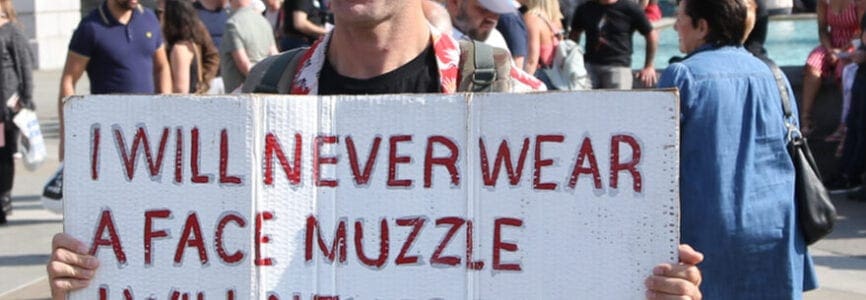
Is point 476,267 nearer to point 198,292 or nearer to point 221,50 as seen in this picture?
point 198,292

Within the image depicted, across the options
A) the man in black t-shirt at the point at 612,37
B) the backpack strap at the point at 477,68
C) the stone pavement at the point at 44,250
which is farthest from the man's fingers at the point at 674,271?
the man in black t-shirt at the point at 612,37

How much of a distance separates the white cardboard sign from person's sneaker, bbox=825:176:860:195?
8220mm

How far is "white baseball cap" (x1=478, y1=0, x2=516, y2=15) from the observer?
7051 mm

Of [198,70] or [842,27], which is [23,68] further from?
[842,27]

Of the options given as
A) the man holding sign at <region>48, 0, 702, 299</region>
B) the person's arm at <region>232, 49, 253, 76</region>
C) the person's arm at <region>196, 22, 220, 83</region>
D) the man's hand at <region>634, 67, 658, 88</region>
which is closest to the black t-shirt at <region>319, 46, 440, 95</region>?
the man holding sign at <region>48, 0, 702, 299</region>

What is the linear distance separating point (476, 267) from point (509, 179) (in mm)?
160

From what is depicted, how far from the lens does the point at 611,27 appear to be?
11.8m

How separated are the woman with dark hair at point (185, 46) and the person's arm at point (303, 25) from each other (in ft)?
3.38

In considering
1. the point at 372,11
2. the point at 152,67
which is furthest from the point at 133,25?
the point at 372,11

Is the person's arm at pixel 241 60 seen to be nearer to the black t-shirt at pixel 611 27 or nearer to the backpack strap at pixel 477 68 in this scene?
the black t-shirt at pixel 611 27

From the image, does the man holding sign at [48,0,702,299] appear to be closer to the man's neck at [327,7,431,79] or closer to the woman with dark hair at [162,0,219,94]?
the man's neck at [327,7,431,79]

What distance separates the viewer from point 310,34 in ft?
35.1

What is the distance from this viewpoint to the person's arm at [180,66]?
9.45m

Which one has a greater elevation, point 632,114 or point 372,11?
point 372,11
